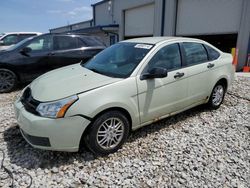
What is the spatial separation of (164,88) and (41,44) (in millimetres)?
4381

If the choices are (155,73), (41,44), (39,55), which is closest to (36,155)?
(155,73)

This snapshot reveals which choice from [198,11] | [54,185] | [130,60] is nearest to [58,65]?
[130,60]

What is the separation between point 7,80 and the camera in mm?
5469

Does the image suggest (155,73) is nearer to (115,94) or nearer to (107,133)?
(115,94)

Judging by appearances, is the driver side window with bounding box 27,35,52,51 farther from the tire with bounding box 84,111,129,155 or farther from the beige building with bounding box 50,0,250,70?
the beige building with bounding box 50,0,250,70

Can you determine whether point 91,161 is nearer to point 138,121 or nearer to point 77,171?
point 77,171

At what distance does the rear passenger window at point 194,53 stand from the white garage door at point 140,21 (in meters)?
11.0

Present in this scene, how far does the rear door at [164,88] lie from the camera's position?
2944mm

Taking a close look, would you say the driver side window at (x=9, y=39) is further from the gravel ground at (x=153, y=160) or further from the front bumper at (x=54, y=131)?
the front bumper at (x=54, y=131)

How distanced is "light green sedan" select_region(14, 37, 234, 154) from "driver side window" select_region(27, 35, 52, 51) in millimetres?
3010

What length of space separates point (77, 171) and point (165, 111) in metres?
1.61

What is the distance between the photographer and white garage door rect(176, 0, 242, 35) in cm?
954

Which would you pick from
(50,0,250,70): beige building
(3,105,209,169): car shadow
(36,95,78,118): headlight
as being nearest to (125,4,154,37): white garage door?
(50,0,250,70): beige building

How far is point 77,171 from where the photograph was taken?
2.49 metres
